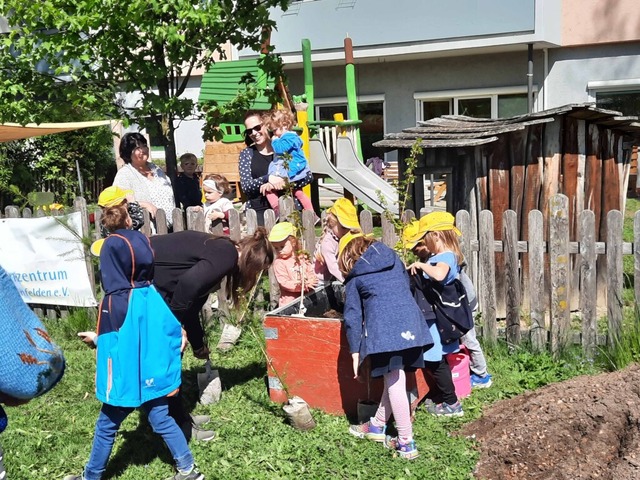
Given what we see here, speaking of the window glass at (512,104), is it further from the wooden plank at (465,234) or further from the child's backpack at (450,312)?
the child's backpack at (450,312)

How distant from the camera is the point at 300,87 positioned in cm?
1903

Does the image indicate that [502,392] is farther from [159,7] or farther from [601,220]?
[159,7]

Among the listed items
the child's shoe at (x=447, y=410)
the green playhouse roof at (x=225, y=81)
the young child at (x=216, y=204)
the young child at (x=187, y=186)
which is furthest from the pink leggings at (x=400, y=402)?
the green playhouse roof at (x=225, y=81)

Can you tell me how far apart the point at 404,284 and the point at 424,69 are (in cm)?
1410

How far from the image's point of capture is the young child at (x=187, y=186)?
26.5 ft

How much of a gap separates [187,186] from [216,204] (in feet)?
4.03

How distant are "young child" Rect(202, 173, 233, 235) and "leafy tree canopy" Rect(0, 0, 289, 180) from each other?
0.70 m

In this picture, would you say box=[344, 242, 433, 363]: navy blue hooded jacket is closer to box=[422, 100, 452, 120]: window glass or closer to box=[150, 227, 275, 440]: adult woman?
box=[150, 227, 275, 440]: adult woman

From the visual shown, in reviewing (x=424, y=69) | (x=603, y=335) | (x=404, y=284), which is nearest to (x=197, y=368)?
(x=404, y=284)

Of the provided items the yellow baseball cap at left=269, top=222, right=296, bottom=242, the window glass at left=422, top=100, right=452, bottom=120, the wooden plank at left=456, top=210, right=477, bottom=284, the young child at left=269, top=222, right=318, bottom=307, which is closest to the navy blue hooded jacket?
the yellow baseball cap at left=269, top=222, right=296, bottom=242

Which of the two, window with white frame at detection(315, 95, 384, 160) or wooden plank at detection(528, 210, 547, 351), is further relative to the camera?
window with white frame at detection(315, 95, 384, 160)

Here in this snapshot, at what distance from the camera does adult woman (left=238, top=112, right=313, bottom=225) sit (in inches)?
274

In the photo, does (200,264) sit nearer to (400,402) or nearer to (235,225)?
(400,402)

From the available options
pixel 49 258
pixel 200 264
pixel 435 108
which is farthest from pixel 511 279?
pixel 435 108
